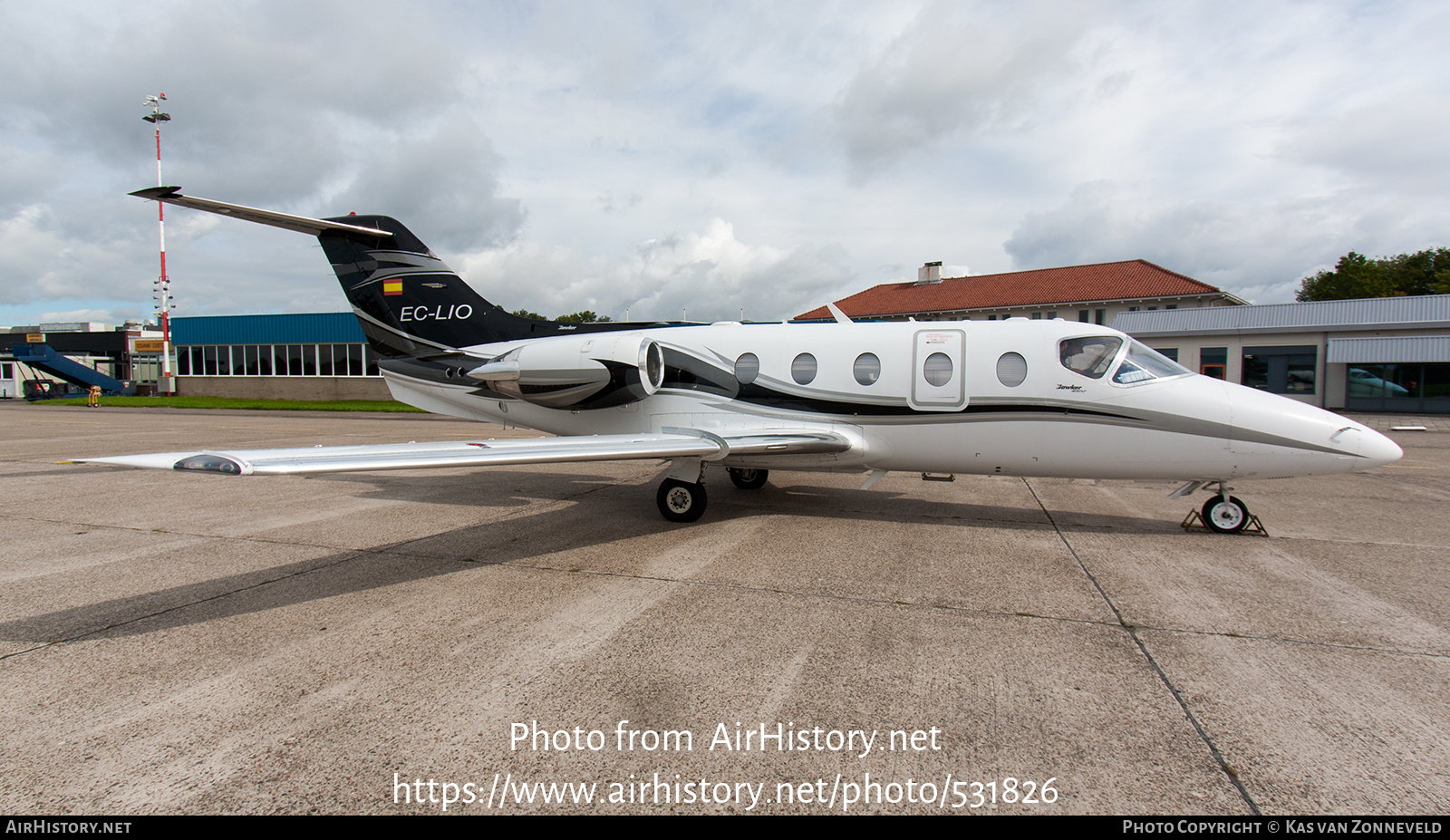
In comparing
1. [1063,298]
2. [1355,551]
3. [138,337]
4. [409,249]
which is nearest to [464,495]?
[409,249]

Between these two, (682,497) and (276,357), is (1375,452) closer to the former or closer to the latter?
(682,497)

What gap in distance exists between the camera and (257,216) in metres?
8.27

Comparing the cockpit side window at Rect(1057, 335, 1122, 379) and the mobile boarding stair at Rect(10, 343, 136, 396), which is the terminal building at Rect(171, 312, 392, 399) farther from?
the cockpit side window at Rect(1057, 335, 1122, 379)

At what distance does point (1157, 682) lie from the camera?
12.7 ft

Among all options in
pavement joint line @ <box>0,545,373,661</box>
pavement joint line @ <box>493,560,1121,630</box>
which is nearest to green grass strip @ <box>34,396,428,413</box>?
pavement joint line @ <box>0,545,373,661</box>

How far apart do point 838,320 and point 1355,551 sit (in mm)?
6263

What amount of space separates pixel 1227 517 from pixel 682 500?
639cm

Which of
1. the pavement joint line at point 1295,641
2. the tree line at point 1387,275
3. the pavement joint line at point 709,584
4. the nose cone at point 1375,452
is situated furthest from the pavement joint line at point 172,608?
the tree line at point 1387,275

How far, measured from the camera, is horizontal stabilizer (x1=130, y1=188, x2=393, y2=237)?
6391mm

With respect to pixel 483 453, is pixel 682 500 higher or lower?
lower

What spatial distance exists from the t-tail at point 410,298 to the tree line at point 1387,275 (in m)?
78.2

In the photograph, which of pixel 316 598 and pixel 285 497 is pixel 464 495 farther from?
pixel 316 598

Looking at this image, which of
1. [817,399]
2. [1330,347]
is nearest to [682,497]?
[817,399]

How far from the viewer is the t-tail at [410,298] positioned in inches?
399
